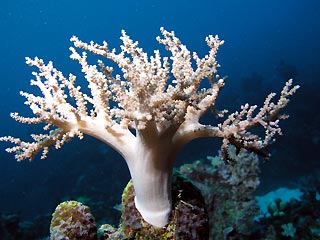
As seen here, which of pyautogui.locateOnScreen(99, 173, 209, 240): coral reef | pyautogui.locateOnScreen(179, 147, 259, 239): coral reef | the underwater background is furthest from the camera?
the underwater background

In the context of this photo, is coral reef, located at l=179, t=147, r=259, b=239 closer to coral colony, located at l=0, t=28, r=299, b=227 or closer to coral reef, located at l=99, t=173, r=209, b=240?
coral reef, located at l=99, t=173, r=209, b=240

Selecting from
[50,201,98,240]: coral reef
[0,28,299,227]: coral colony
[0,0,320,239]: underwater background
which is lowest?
[50,201,98,240]: coral reef

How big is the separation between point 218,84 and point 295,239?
16.8ft

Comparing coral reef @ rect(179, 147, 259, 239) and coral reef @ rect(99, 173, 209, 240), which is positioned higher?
coral reef @ rect(179, 147, 259, 239)

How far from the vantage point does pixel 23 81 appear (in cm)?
10819

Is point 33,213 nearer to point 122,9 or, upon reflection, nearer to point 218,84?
point 218,84

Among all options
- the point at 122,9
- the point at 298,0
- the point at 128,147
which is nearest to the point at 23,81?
the point at 122,9

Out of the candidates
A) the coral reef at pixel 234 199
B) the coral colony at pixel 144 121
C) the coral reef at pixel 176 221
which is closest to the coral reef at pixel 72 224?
the coral reef at pixel 176 221

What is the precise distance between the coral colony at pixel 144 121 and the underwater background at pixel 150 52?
799cm

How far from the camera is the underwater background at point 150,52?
502 inches

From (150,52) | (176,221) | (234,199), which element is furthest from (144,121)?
(150,52)

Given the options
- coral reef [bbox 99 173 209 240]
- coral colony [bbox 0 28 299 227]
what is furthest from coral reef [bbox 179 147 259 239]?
coral colony [bbox 0 28 299 227]

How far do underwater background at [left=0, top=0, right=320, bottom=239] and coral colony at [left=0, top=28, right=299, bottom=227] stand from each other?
7991 millimetres

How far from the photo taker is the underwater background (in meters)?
12.8
